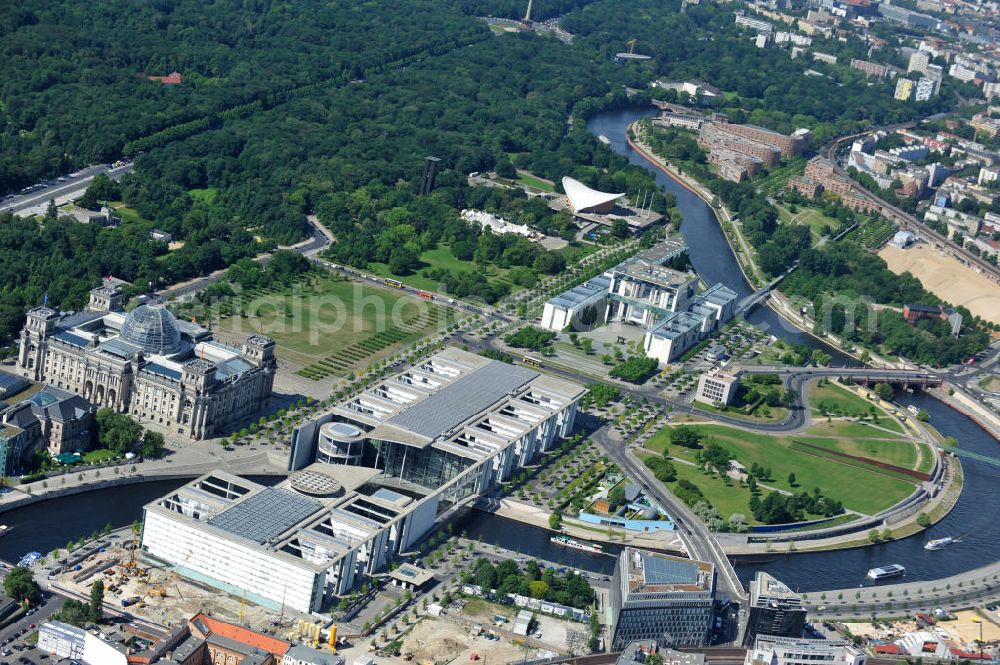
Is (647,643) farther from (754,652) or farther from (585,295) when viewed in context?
(585,295)

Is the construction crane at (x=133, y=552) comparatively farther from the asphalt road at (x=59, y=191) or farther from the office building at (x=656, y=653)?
the asphalt road at (x=59, y=191)

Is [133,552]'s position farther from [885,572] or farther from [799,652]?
[885,572]

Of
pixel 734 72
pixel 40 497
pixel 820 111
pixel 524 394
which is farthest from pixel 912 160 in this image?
pixel 40 497

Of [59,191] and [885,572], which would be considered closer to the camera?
[885,572]

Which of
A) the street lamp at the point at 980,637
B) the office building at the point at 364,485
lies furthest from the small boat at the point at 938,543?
the office building at the point at 364,485

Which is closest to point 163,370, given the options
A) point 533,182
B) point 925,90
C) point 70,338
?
point 70,338

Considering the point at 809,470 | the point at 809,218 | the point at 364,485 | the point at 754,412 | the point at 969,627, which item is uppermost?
the point at 809,218
